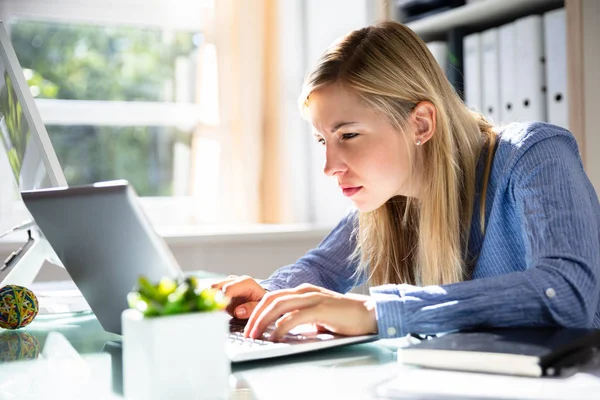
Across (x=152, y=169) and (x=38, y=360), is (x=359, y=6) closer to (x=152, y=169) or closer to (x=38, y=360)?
(x=152, y=169)

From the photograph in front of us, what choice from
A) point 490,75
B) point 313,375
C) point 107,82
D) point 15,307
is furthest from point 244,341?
point 107,82

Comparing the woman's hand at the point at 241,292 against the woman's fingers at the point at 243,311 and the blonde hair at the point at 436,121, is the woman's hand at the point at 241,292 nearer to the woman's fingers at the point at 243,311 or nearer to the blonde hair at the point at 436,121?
the woman's fingers at the point at 243,311

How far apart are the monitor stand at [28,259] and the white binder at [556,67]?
1256 mm

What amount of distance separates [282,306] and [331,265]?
55 cm

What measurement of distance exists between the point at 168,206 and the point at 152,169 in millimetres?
156

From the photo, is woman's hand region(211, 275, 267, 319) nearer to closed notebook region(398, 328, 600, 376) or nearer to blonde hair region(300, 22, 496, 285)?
blonde hair region(300, 22, 496, 285)

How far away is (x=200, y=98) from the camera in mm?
2592

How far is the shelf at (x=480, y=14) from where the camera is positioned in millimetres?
1935

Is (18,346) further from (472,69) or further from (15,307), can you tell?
(472,69)

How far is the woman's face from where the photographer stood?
3.67 ft

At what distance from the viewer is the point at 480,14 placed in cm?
204

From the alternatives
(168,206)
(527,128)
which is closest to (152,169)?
(168,206)

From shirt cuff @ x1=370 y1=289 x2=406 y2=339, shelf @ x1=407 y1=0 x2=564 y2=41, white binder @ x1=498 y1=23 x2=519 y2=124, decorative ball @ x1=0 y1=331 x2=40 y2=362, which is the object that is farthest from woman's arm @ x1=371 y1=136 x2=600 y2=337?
shelf @ x1=407 y1=0 x2=564 y2=41

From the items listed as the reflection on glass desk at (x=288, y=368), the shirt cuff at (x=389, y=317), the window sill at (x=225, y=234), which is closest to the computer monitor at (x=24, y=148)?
the reflection on glass desk at (x=288, y=368)
